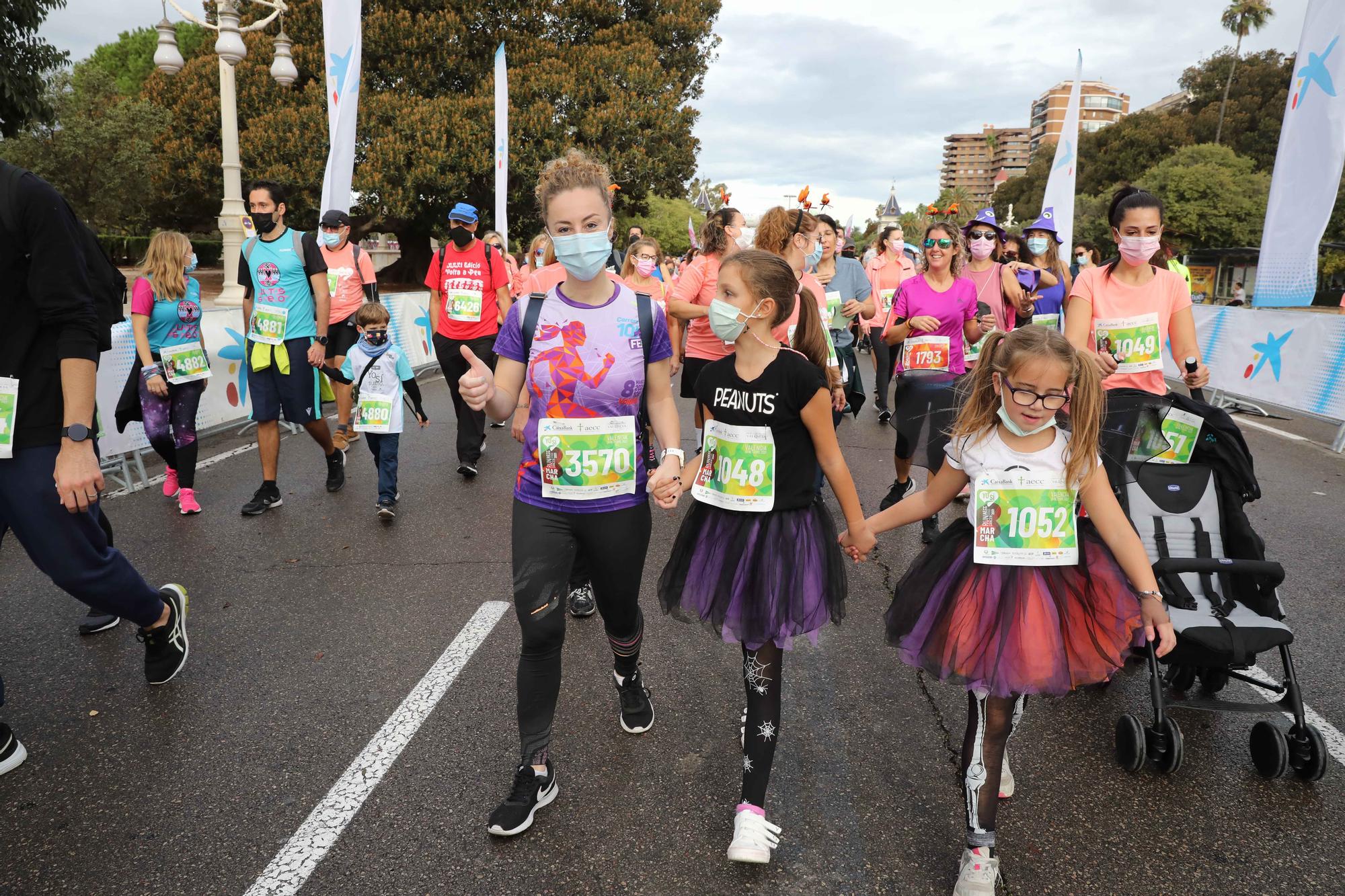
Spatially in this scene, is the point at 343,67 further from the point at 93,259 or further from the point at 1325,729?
the point at 1325,729

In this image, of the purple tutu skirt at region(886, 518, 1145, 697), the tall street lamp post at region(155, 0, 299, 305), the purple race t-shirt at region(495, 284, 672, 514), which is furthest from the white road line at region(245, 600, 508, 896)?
the tall street lamp post at region(155, 0, 299, 305)

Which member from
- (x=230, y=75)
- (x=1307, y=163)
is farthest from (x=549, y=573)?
(x=230, y=75)

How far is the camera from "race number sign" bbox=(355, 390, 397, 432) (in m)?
6.18

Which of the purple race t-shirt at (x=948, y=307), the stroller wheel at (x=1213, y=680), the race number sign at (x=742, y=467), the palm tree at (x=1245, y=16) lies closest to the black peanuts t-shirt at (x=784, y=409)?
the race number sign at (x=742, y=467)

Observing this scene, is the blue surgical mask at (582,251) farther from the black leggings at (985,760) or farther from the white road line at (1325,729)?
the white road line at (1325,729)

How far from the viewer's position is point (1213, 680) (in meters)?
3.63

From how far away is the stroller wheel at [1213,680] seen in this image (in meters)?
3.62

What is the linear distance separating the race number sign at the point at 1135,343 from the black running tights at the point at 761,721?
239cm

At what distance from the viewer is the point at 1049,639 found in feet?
8.30

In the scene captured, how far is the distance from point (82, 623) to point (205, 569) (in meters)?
0.87

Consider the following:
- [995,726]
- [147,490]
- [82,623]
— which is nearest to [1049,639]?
[995,726]

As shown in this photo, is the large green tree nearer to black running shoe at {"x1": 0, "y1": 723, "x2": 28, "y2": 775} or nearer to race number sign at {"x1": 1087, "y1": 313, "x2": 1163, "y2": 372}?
black running shoe at {"x1": 0, "y1": 723, "x2": 28, "y2": 775}

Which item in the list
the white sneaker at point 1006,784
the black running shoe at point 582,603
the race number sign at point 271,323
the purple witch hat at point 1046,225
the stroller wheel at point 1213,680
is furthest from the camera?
the purple witch hat at point 1046,225

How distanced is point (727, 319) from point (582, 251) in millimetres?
503
